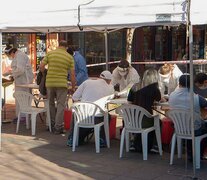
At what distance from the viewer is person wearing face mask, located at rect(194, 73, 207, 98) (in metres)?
7.04

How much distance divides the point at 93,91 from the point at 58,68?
1.19m

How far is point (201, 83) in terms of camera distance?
7082mm

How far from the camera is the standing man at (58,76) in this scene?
8.70 m

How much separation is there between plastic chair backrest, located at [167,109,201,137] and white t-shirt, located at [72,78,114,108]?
153 centimetres

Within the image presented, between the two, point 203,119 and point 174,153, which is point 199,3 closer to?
point 203,119

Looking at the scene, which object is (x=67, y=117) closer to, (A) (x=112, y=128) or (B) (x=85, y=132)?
(A) (x=112, y=128)

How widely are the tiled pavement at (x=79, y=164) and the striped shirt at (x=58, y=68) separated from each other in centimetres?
109

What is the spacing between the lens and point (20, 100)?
9.20 metres

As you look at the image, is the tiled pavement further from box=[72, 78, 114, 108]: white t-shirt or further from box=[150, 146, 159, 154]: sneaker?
box=[72, 78, 114, 108]: white t-shirt

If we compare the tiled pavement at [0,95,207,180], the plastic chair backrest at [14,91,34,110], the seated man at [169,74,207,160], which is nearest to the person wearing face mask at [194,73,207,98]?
the seated man at [169,74,207,160]

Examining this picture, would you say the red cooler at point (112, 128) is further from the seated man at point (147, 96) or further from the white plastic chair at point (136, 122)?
the white plastic chair at point (136, 122)

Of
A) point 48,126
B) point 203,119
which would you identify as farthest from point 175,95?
point 48,126

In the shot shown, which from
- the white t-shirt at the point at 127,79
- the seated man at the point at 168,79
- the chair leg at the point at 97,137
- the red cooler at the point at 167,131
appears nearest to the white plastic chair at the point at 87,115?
the chair leg at the point at 97,137

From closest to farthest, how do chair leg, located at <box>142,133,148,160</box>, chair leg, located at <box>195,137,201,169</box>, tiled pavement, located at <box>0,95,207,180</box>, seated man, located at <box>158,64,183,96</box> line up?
tiled pavement, located at <box>0,95,207,180</box>, chair leg, located at <box>195,137,201,169</box>, chair leg, located at <box>142,133,148,160</box>, seated man, located at <box>158,64,183,96</box>
